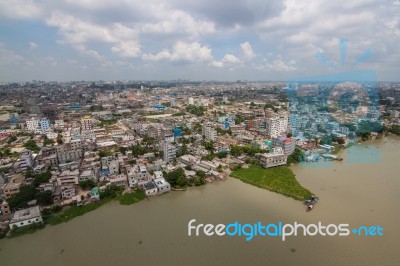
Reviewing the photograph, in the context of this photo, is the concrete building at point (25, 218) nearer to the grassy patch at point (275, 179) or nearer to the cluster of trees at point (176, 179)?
the cluster of trees at point (176, 179)

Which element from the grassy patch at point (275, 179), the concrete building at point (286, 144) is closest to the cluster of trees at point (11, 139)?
the grassy patch at point (275, 179)

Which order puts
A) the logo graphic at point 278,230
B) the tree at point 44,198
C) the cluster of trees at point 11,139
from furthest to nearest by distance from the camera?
the cluster of trees at point 11,139
the tree at point 44,198
the logo graphic at point 278,230

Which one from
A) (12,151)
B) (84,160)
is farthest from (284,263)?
(12,151)

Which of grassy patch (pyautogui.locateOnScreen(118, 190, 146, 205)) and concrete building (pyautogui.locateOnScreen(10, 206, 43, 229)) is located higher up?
concrete building (pyautogui.locateOnScreen(10, 206, 43, 229))

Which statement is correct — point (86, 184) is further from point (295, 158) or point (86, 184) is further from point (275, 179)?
point (295, 158)

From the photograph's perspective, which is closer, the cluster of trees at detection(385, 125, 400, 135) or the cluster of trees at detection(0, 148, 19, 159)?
the cluster of trees at detection(0, 148, 19, 159)

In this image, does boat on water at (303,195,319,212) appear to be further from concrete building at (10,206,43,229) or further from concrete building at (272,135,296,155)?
concrete building at (10,206,43,229)

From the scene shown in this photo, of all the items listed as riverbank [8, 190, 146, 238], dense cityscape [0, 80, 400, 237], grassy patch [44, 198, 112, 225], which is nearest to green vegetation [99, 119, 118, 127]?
dense cityscape [0, 80, 400, 237]
